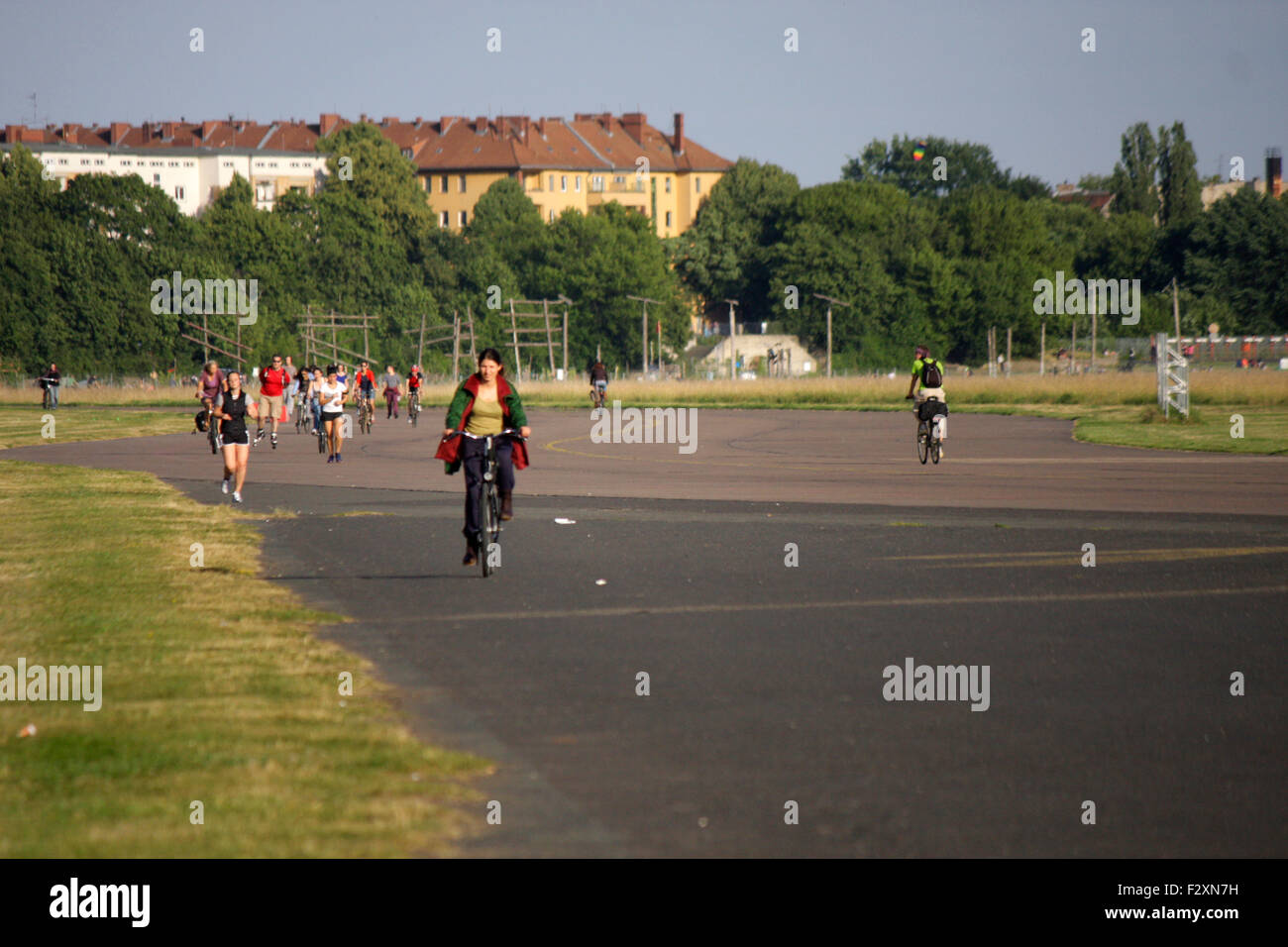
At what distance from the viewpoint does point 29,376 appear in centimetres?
10562

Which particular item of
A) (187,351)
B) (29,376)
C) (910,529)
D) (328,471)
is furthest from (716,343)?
(910,529)

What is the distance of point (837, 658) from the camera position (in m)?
9.51

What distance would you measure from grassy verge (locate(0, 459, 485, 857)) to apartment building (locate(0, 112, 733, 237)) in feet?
459

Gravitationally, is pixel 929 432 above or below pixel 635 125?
below

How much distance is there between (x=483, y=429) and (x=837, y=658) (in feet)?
18.3

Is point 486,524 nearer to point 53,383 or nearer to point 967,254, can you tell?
point 53,383

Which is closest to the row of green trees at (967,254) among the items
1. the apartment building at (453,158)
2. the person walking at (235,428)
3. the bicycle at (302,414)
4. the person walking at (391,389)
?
the apartment building at (453,158)

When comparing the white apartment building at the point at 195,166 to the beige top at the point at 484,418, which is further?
the white apartment building at the point at 195,166

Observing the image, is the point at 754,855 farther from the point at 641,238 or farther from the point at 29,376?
the point at 641,238

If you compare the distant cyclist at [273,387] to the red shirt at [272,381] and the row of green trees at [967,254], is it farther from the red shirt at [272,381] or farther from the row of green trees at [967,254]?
the row of green trees at [967,254]

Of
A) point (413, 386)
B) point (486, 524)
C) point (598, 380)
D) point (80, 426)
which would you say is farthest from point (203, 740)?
point (598, 380)

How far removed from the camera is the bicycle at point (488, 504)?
1359 cm

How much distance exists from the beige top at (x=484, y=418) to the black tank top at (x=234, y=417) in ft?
26.8

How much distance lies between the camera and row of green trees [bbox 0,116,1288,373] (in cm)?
10550
